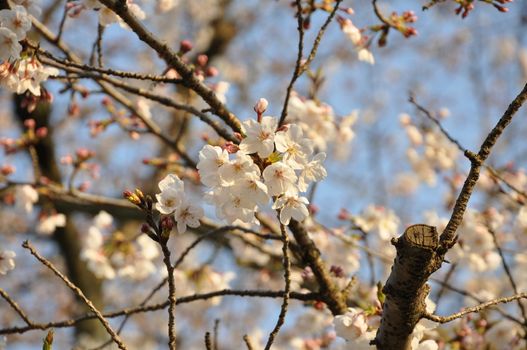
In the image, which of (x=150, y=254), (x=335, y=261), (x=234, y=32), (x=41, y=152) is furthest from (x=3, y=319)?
(x=335, y=261)

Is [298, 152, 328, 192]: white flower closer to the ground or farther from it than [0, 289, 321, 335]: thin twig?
farther from it

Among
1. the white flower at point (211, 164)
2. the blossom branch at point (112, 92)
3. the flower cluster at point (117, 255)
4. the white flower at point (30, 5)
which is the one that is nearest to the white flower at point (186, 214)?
the white flower at point (211, 164)

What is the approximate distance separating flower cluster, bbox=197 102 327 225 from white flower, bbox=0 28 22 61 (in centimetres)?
55

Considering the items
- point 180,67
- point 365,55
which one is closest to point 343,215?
point 365,55

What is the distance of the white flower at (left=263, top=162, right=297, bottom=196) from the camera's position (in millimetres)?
1360

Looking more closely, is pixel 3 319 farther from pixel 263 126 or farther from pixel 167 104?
pixel 263 126

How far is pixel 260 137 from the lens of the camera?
138cm

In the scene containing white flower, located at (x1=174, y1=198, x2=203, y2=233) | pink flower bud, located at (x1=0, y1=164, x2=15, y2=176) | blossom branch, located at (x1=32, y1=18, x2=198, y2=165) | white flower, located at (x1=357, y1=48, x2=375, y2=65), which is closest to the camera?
white flower, located at (x1=174, y1=198, x2=203, y2=233)

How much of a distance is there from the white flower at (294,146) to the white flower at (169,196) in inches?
10.7

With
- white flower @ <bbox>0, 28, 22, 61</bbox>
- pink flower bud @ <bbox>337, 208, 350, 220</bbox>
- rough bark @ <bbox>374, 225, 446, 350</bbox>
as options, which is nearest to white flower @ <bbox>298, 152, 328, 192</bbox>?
rough bark @ <bbox>374, 225, 446, 350</bbox>

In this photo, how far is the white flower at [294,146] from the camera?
1.39m

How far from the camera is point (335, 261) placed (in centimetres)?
282

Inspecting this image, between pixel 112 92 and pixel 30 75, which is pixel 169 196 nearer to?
pixel 30 75

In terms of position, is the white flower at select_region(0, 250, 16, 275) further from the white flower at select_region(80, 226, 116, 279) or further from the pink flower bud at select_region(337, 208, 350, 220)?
the pink flower bud at select_region(337, 208, 350, 220)
